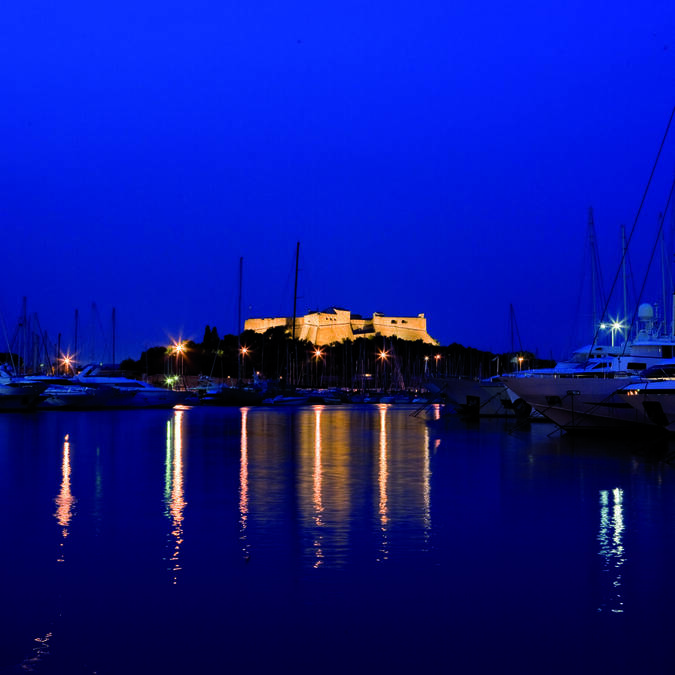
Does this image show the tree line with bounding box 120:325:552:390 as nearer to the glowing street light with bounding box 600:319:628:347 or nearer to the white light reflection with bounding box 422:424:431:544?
the glowing street light with bounding box 600:319:628:347

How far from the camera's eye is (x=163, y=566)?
9578 mm

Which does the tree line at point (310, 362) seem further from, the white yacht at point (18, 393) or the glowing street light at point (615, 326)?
the glowing street light at point (615, 326)

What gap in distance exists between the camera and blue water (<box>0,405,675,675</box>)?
6.81 meters

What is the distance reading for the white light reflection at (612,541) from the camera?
8.28m

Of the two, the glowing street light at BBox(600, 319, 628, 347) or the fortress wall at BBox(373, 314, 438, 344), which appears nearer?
the glowing street light at BBox(600, 319, 628, 347)

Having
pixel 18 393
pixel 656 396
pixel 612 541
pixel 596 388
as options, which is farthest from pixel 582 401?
pixel 18 393

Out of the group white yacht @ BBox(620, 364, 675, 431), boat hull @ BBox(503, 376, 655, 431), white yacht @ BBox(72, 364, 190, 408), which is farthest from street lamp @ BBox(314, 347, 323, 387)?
white yacht @ BBox(620, 364, 675, 431)

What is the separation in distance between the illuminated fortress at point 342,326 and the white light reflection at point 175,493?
127 m

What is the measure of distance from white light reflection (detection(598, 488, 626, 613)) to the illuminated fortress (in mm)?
141275

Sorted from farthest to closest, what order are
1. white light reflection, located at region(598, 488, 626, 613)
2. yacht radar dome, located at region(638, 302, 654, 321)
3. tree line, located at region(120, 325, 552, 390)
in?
tree line, located at region(120, 325, 552, 390) → yacht radar dome, located at region(638, 302, 654, 321) → white light reflection, located at region(598, 488, 626, 613)

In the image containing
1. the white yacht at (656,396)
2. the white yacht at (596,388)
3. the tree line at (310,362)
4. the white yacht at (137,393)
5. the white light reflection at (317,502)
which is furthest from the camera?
the tree line at (310,362)

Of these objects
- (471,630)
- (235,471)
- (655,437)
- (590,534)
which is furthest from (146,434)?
(471,630)

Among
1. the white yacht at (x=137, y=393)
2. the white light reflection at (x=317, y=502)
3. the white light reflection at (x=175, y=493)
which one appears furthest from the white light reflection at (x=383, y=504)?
the white yacht at (x=137, y=393)

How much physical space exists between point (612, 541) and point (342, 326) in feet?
486
